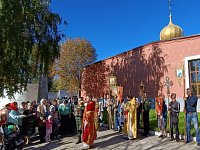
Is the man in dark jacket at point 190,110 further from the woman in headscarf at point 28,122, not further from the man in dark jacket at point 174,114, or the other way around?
the woman in headscarf at point 28,122

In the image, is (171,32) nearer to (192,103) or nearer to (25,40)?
(25,40)

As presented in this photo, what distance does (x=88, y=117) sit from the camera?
13.9 meters

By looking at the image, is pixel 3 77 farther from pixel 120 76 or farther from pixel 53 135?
pixel 120 76

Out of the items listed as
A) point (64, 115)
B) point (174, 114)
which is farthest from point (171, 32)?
point (174, 114)

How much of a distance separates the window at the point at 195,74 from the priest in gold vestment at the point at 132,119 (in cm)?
978

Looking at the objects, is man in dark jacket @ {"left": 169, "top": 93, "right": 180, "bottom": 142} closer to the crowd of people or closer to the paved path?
the crowd of people

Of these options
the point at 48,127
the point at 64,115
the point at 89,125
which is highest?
the point at 64,115

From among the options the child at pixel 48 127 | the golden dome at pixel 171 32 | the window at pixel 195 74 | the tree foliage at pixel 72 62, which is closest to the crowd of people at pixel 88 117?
the child at pixel 48 127

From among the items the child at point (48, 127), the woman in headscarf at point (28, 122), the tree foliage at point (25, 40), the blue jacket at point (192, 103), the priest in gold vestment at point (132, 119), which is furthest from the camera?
the tree foliage at point (25, 40)

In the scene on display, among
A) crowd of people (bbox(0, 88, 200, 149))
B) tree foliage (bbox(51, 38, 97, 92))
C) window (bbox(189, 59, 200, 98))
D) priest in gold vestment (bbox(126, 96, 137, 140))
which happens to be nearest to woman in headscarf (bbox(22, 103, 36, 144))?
crowd of people (bbox(0, 88, 200, 149))

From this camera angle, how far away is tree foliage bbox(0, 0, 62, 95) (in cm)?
1953

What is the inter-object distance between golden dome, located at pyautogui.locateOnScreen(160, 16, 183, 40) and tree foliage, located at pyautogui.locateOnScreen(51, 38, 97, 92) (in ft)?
55.9

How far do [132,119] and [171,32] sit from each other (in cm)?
2410

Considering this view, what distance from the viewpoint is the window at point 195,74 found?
23812mm
